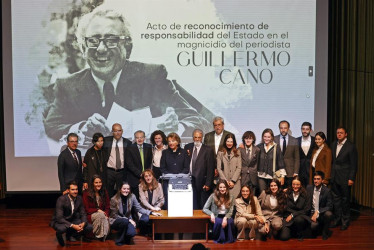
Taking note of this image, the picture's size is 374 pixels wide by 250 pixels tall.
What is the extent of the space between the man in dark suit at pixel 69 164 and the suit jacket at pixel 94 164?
109 millimetres

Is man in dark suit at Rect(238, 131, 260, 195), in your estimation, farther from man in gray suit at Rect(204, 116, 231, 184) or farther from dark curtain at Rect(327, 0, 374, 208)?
dark curtain at Rect(327, 0, 374, 208)

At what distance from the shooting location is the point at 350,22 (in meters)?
9.02

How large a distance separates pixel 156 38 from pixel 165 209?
2357mm

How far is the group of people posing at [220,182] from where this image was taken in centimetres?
728

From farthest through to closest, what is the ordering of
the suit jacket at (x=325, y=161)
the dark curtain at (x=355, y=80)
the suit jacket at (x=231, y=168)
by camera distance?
the dark curtain at (x=355, y=80) → the suit jacket at (x=325, y=161) → the suit jacket at (x=231, y=168)

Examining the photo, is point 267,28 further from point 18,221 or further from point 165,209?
point 18,221

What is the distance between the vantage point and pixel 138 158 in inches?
310

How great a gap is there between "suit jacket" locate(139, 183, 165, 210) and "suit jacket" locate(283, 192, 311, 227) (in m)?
1.41

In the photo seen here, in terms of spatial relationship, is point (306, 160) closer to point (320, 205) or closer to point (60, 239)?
point (320, 205)

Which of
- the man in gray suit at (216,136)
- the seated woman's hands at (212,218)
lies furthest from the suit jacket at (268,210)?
the man in gray suit at (216,136)

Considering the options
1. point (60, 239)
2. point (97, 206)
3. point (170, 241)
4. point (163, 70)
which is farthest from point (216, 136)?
point (60, 239)

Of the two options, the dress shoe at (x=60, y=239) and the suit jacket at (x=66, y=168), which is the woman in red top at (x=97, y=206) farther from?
the suit jacket at (x=66, y=168)

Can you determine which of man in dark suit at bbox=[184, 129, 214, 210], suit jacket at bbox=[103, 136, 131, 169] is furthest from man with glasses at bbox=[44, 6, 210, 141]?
man in dark suit at bbox=[184, 129, 214, 210]

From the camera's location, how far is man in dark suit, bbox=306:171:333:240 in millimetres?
7398
